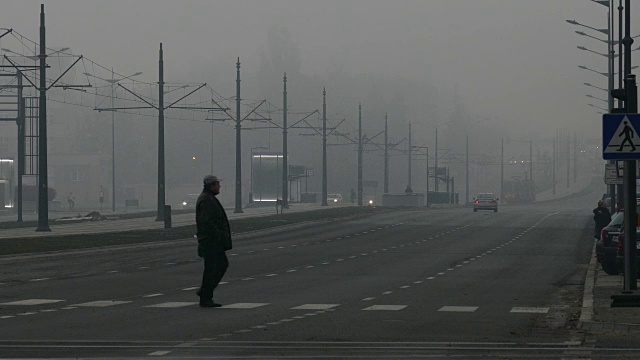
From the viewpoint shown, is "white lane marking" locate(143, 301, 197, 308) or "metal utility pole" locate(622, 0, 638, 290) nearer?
"white lane marking" locate(143, 301, 197, 308)

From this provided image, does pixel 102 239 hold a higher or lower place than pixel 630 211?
lower

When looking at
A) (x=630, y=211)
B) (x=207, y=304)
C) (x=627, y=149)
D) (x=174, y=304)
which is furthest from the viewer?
(x=630, y=211)

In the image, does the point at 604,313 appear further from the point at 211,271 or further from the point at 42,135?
the point at 42,135

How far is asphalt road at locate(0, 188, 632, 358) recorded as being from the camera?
14.0m

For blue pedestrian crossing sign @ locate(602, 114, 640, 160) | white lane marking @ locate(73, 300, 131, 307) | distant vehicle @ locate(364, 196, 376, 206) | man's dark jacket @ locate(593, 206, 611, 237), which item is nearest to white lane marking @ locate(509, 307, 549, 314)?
blue pedestrian crossing sign @ locate(602, 114, 640, 160)

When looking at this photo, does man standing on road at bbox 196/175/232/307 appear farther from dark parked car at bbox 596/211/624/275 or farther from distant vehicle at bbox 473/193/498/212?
distant vehicle at bbox 473/193/498/212

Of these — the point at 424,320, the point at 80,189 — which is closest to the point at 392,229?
the point at 424,320

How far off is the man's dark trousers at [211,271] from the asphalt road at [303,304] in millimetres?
334

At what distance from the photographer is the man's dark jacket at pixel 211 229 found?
19188 millimetres

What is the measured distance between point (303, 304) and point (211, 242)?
1.86m

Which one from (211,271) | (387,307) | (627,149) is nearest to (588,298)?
(627,149)

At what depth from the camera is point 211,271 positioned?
62.8 feet

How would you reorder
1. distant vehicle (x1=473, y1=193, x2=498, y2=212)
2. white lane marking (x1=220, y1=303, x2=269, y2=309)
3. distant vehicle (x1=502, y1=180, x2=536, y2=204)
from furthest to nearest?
distant vehicle (x1=502, y1=180, x2=536, y2=204) → distant vehicle (x1=473, y1=193, x2=498, y2=212) → white lane marking (x1=220, y1=303, x2=269, y2=309)

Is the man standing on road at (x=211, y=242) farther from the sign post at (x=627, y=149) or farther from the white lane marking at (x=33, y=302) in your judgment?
the sign post at (x=627, y=149)
